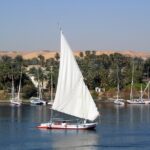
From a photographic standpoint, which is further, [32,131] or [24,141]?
[32,131]

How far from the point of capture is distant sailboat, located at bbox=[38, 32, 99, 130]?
58000 millimetres

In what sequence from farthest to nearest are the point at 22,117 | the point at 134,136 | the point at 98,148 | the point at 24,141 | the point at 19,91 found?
the point at 19,91 → the point at 22,117 → the point at 134,136 → the point at 24,141 → the point at 98,148

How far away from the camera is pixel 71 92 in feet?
192

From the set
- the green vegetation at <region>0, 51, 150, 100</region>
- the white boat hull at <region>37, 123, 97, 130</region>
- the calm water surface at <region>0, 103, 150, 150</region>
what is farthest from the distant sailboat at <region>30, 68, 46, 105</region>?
the white boat hull at <region>37, 123, 97, 130</region>

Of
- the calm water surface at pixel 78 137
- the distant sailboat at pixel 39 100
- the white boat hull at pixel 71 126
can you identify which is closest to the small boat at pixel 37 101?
the distant sailboat at pixel 39 100

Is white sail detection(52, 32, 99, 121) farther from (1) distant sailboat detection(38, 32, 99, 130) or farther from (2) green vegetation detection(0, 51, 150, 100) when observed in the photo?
(2) green vegetation detection(0, 51, 150, 100)

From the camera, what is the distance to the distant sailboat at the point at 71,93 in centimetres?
5800

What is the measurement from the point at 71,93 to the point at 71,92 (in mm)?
83

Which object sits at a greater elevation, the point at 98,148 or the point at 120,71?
the point at 120,71

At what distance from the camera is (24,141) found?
52.3 meters

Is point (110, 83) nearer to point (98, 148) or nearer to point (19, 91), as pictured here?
point (19, 91)

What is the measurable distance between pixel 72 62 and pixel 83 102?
3475mm

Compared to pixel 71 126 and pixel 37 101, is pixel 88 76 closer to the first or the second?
pixel 37 101

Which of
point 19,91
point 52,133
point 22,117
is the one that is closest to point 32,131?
point 52,133
